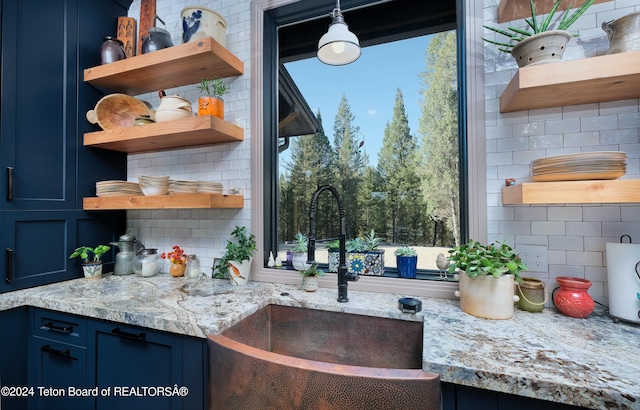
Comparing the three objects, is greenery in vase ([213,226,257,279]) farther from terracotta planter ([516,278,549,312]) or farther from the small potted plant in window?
terracotta planter ([516,278,549,312])

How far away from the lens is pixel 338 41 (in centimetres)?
136

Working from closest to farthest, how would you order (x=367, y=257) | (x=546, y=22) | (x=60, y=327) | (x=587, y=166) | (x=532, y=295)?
1. (x=587, y=166)
2. (x=546, y=22)
3. (x=532, y=295)
4. (x=60, y=327)
5. (x=367, y=257)

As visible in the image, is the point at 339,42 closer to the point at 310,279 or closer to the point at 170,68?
the point at 170,68

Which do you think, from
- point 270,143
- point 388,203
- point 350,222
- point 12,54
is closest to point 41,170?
point 12,54

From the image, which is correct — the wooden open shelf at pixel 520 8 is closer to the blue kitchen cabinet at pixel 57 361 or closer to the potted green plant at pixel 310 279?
the potted green plant at pixel 310 279

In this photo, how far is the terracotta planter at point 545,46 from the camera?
1.05 m

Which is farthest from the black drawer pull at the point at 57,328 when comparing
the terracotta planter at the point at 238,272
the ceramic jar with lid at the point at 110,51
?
the ceramic jar with lid at the point at 110,51

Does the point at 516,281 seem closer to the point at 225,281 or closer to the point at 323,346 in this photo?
the point at 323,346

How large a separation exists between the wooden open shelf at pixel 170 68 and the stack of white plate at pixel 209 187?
72 cm

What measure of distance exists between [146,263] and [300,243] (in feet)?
3.41

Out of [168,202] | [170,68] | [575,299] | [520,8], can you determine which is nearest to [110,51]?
[170,68]

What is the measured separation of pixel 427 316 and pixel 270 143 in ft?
4.37

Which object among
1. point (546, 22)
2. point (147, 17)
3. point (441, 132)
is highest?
point (147, 17)

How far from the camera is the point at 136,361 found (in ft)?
4.00
